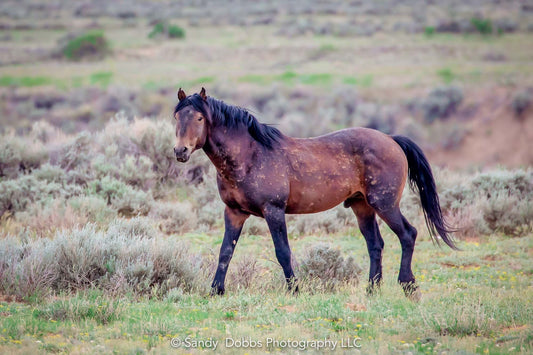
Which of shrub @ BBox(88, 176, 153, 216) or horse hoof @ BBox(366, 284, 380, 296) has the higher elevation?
horse hoof @ BBox(366, 284, 380, 296)

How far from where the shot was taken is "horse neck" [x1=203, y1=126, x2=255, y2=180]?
7.34 metres

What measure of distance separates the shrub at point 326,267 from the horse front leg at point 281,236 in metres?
0.62

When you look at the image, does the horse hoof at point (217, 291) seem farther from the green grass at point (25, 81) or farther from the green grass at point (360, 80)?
the green grass at point (25, 81)

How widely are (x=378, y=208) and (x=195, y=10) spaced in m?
60.5

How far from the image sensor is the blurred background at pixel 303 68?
2933 centimetres

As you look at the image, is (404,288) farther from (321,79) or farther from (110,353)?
(321,79)

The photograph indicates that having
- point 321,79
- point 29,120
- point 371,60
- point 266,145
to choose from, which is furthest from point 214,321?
point 371,60

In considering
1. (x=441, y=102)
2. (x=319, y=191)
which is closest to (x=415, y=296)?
(x=319, y=191)

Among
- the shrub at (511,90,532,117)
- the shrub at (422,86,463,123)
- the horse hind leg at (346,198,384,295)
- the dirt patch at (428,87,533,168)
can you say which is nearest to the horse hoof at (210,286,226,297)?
the horse hind leg at (346,198,384,295)

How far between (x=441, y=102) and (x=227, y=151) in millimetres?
25120

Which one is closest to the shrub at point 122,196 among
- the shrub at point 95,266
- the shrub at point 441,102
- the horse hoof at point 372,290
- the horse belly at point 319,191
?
the shrub at point 95,266

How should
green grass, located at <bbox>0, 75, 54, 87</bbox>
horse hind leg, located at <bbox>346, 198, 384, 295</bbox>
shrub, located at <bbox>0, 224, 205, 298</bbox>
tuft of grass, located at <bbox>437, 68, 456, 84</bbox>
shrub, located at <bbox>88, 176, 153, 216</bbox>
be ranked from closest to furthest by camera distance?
shrub, located at <bbox>0, 224, 205, 298</bbox> → horse hind leg, located at <bbox>346, 198, 384, 295</bbox> → shrub, located at <bbox>88, 176, 153, 216</bbox> → tuft of grass, located at <bbox>437, 68, 456, 84</bbox> → green grass, located at <bbox>0, 75, 54, 87</bbox>

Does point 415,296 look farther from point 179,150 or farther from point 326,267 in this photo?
point 179,150

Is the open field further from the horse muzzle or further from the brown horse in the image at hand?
Result: the horse muzzle
